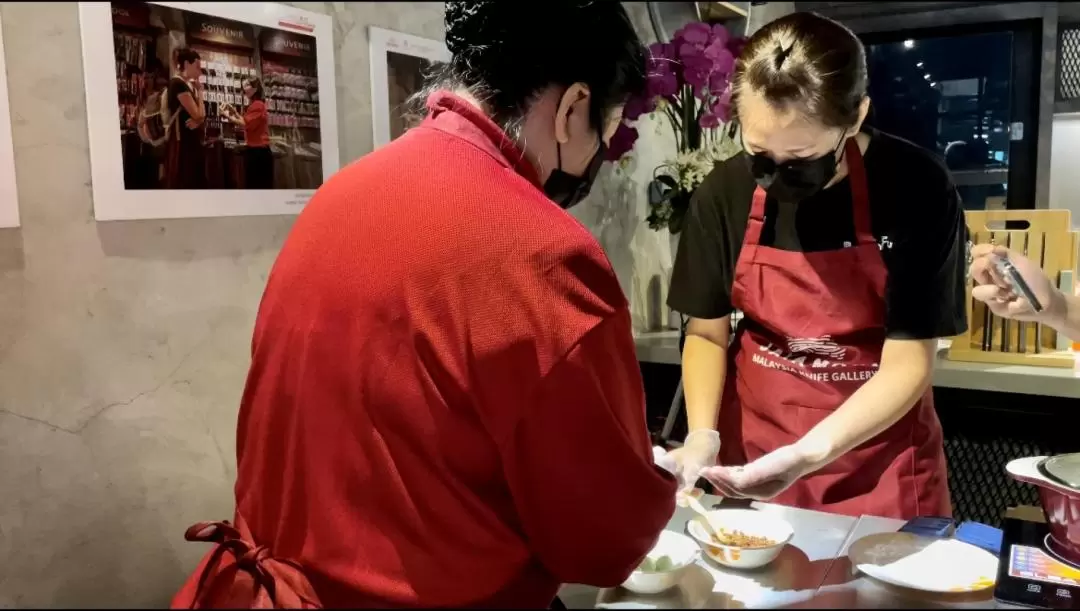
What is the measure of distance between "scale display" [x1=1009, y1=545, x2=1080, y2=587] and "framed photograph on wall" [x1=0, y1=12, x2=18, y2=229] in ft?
3.62

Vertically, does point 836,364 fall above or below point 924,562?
above

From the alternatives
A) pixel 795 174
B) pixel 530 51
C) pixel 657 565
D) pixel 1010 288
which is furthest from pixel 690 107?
pixel 657 565

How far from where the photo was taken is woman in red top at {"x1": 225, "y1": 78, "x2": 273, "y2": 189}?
3.08 feet

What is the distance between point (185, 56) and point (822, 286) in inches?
34.8

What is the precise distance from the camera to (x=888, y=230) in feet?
3.76

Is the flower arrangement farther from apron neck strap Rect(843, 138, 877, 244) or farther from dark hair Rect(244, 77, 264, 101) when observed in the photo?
dark hair Rect(244, 77, 264, 101)

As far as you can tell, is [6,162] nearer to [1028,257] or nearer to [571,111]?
[571,111]

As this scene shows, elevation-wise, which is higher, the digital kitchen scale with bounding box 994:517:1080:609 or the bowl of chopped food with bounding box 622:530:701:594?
the digital kitchen scale with bounding box 994:517:1080:609

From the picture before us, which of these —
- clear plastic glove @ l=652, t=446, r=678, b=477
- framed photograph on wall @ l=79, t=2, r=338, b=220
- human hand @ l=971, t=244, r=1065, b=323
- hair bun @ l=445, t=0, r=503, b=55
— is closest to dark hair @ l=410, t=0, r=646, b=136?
hair bun @ l=445, t=0, r=503, b=55

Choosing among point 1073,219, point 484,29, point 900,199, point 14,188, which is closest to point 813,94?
point 900,199

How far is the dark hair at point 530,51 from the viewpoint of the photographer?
0.75 m

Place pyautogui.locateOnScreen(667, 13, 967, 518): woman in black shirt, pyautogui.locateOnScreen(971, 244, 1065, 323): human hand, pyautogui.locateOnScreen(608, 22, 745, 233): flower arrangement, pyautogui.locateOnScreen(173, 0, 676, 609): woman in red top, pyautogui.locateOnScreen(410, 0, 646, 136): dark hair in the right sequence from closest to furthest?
1. pyautogui.locateOnScreen(173, 0, 676, 609): woman in red top
2. pyautogui.locateOnScreen(410, 0, 646, 136): dark hair
3. pyautogui.locateOnScreen(971, 244, 1065, 323): human hand
4. pyautogui.locateOnScreen(667, 13, 967, 518): woman in black shirt
5. pyautogui.locateOnScreen(608, 22, 745, 233): flower arrangement

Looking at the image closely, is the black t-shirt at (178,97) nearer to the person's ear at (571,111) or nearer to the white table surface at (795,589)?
the person's ear at (571,111)

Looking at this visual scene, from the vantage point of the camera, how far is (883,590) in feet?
2.65
